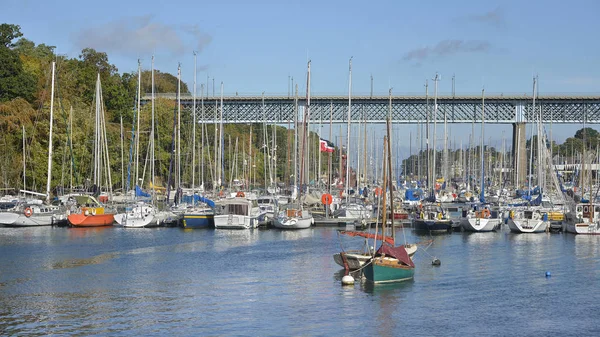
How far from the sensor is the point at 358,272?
45875 mm

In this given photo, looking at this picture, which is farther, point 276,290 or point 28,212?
point 28,212

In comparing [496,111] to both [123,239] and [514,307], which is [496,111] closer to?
[123,239]

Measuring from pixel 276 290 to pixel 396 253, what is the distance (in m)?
6.06

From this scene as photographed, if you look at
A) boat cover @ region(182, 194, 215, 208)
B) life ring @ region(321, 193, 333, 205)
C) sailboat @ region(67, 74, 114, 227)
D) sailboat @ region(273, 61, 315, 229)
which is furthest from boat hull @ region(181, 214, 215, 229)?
life ring @ region(321, 193, 333, 205)

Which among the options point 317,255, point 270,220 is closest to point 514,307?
point 317,255

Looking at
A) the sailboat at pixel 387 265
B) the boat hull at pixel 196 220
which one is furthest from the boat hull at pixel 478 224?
the sailboat at pixel 387 265

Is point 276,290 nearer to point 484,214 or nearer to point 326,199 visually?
point 484,214

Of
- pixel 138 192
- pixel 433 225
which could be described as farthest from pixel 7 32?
pixel 433 225

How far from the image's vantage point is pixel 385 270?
43750mm

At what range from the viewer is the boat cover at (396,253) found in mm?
43750

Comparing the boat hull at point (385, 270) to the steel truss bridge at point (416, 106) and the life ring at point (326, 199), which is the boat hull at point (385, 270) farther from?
the steel truss bridge at point (416, 106)

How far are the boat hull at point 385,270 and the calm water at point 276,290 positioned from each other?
0.68 meters

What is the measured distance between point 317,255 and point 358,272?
446 inches

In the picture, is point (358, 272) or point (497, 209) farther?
point (497, 209)
